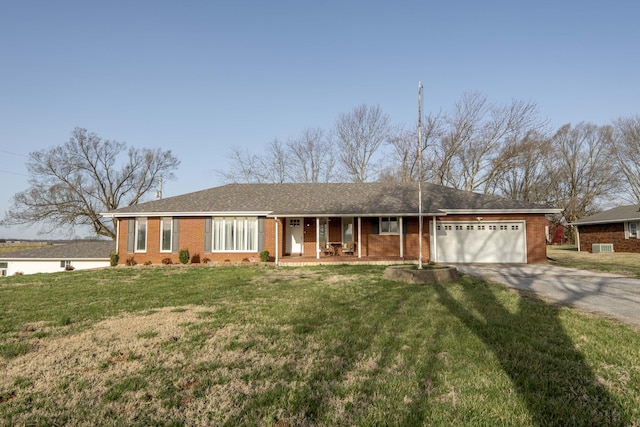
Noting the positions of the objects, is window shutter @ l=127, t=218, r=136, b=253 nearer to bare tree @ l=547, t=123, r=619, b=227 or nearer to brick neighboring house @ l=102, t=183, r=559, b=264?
brick neighboring house @ l=102, t=183, r=559, b=264

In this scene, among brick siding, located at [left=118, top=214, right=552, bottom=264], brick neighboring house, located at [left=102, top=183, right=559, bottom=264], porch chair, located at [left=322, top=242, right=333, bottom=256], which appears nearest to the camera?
brick neighboring house, located at [left=102, top=183, right=559, bottom=264]

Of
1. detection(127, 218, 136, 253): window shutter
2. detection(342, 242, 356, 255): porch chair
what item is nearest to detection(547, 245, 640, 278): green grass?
detection(342, 242, 356, 255): porch chair

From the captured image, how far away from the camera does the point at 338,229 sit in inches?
715

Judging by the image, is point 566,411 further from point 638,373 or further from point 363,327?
point 363,327

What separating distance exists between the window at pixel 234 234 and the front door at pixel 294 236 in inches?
71.7

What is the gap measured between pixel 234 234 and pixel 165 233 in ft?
11.4

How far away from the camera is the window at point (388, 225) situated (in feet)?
57.3

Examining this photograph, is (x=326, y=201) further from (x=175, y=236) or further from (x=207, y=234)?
(x=175, y=236)

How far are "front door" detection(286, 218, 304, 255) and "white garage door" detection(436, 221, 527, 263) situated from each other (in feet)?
22.5

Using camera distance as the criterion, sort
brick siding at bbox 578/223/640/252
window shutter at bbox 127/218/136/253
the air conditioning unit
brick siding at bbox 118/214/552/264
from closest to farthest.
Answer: brick siding at bbox 118/214/552/264 < window shutter at bbox 127/218/136/253 < brick siding at bbox 578/223/640/252 < the air conditioning unit

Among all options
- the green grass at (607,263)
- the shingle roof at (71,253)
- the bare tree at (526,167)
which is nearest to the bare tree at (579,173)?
the bare tree at (526,167)

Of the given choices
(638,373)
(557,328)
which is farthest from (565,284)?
(638,373)

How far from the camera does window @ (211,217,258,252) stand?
17531 millimetres

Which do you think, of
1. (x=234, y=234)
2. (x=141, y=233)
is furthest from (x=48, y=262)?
(x=234, y=234)
